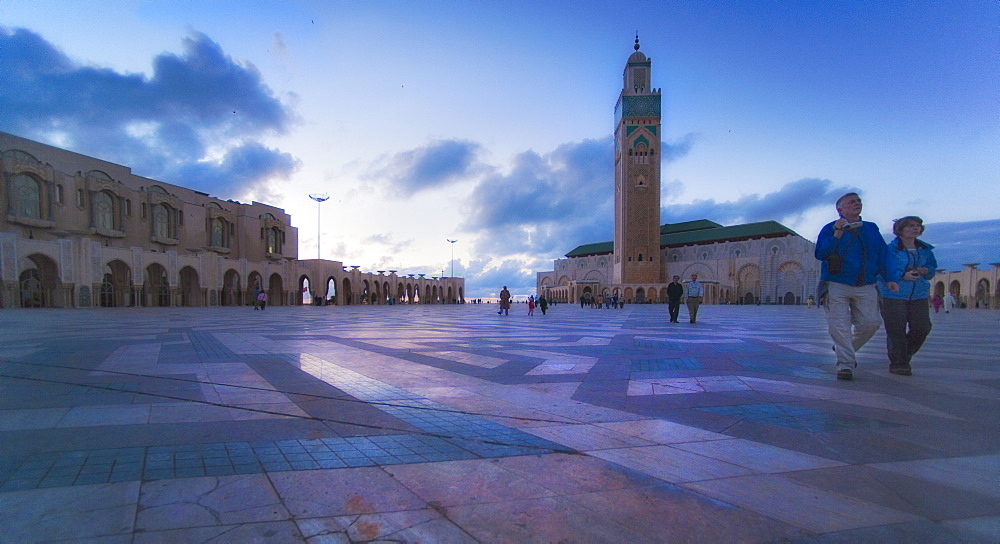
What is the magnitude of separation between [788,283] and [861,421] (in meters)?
73.7

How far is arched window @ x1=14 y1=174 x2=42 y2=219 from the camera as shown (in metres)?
32.8

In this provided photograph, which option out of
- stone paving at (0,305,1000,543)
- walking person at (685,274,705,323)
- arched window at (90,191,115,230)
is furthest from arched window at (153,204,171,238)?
walking person at (685,274,705,323)

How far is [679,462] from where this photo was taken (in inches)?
92.5

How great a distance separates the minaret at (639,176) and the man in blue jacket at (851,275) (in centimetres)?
7346

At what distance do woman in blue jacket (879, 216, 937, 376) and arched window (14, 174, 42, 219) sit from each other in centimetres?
4754

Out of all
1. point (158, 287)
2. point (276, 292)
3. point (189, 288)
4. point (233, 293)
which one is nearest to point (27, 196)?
point (158, 287)

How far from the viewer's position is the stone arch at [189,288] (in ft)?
132

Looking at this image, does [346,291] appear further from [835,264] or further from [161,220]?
[835,264]

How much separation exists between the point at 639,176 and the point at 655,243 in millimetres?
11372

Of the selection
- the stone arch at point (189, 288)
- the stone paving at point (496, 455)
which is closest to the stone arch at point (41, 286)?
the stone arch at point (189, 288)

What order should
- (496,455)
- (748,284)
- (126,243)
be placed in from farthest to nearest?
(748,284), (126,243), (496,455)

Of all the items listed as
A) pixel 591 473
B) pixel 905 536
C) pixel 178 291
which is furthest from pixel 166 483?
pixel 178 291

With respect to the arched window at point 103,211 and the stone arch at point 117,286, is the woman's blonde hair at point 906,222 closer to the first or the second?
the stone arch at point 117,286

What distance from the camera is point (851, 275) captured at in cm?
470
